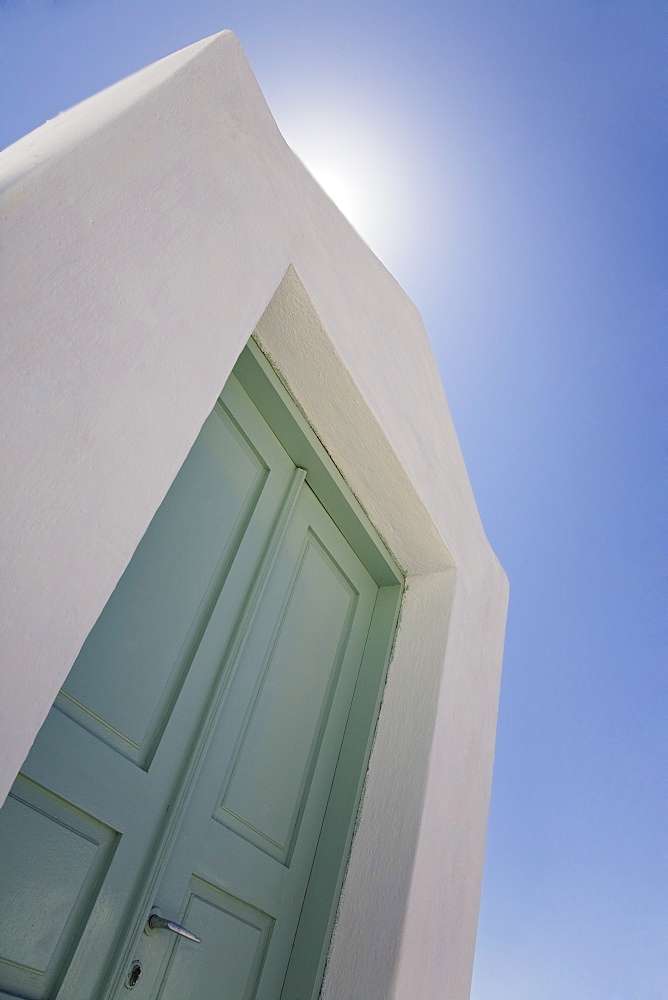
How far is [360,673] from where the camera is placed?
2926 mm

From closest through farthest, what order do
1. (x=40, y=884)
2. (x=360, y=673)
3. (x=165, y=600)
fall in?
(x=40, y=884) < (x=165, y=600) < (x=360, y=673)

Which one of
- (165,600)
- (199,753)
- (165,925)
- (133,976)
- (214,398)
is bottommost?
(133,976)

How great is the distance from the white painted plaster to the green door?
9.4 inches

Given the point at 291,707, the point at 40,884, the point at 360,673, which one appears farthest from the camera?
the point at 360,673

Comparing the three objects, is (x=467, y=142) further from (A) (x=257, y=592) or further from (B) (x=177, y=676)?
(B) (x=177, y=676)

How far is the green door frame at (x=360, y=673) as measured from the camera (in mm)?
2338

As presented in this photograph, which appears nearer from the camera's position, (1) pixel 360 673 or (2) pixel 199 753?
(2) pixel 199 753

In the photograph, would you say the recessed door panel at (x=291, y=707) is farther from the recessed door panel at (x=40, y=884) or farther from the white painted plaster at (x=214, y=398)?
the recessed door panel at (x=40, y=884)

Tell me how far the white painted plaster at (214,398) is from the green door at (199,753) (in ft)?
0.79

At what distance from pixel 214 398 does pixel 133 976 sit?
1449mm

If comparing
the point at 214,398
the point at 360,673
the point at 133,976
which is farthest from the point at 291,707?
the point at 214,398

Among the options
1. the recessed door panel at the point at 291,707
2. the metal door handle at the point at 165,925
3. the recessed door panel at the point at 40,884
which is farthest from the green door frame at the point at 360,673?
the recessed door panel at the point at 40,884

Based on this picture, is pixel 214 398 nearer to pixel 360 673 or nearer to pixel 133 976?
pixel 133 976

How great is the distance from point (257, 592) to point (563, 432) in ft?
16.6
